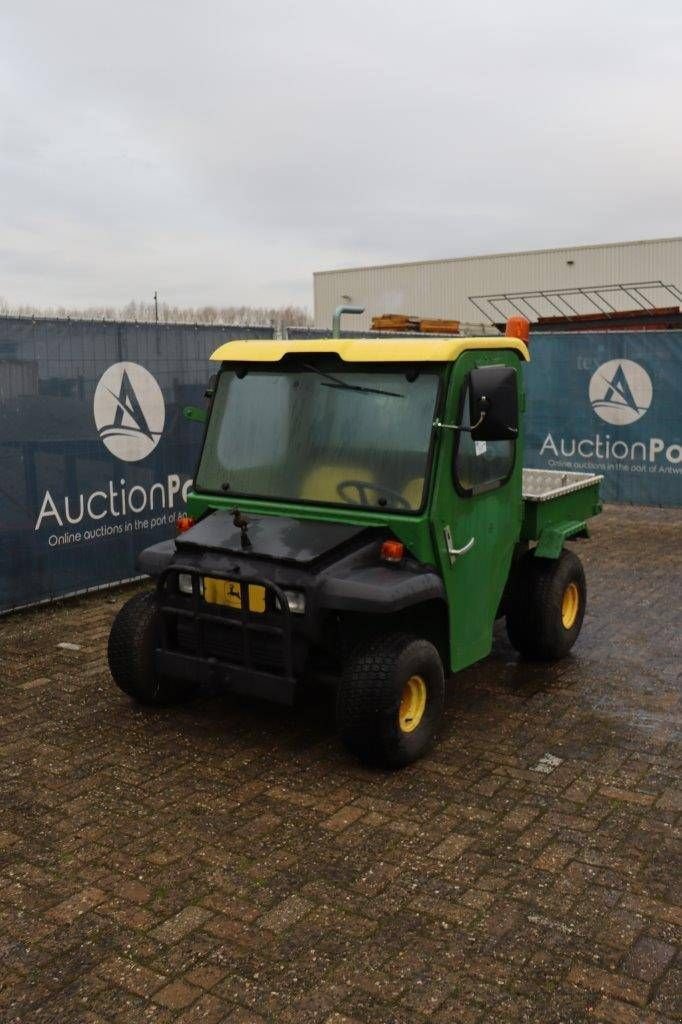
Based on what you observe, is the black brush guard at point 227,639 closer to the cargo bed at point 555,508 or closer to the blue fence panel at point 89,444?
the cargo bed at point 555,508

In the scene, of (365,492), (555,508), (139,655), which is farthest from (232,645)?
(555,508)

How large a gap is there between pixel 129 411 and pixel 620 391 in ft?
23.5

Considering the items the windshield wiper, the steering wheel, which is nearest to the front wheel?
the steering wheel

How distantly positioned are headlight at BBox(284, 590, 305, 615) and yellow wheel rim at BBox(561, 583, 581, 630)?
8.62 feet

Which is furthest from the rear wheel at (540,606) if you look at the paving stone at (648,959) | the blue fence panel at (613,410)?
the blue fence panel at (613,410)

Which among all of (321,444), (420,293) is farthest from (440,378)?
(420,293)

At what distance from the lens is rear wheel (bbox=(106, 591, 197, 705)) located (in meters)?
5.58

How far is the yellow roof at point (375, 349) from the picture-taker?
16.9 feet

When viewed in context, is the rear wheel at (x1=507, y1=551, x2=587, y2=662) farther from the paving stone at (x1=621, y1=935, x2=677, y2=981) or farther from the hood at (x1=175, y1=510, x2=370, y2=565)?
the paving stone at (x1=621, y1=935, x2=677, y2=981)

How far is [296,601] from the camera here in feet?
15.9

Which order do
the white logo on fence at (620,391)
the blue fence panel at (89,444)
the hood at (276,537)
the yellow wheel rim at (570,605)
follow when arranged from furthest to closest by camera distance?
the white logo on fence at (620,391), the blue fence panel at (89,444), the yellow wheel rim at (570,605), the hood at (276,537)

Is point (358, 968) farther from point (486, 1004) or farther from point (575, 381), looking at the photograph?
point (575, 381)

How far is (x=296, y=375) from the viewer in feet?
18.3

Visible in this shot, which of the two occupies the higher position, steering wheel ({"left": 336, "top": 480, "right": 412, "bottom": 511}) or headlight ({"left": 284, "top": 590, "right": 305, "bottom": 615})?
steering wheel ({"left": 336, "top": 480, "right": 412, "bottom": 511})
